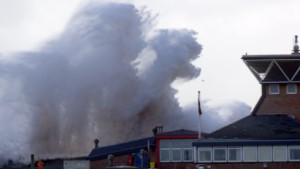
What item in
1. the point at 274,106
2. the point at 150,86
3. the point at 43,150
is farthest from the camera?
the point at 150,86

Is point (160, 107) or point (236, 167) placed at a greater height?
point (160, 107)

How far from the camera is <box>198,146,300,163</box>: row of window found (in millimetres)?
90000

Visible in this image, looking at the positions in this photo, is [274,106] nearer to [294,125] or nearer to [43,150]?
[294,125]

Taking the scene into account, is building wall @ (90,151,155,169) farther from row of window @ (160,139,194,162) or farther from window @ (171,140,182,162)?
window @ (171,140,182,162)

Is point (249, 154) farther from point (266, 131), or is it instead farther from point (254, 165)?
point (266, 131)

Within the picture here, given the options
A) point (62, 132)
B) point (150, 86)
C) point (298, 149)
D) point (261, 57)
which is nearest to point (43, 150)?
point (62, 132)

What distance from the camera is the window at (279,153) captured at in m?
89.9

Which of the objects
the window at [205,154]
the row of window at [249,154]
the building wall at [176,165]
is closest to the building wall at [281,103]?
the building wall at [176,165]

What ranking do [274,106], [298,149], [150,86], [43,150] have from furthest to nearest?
[150,86], [43,150], [274,106], [298,149]

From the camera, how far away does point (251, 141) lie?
296 ft

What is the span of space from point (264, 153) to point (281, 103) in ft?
38.3

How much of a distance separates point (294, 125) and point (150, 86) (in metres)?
26.4

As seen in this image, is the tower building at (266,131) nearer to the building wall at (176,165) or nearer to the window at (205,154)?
the window at (205,154)

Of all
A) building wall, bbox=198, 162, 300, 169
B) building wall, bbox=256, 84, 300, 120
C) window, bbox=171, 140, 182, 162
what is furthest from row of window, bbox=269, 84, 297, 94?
building wall, bbox=198, 162, 300, 169
